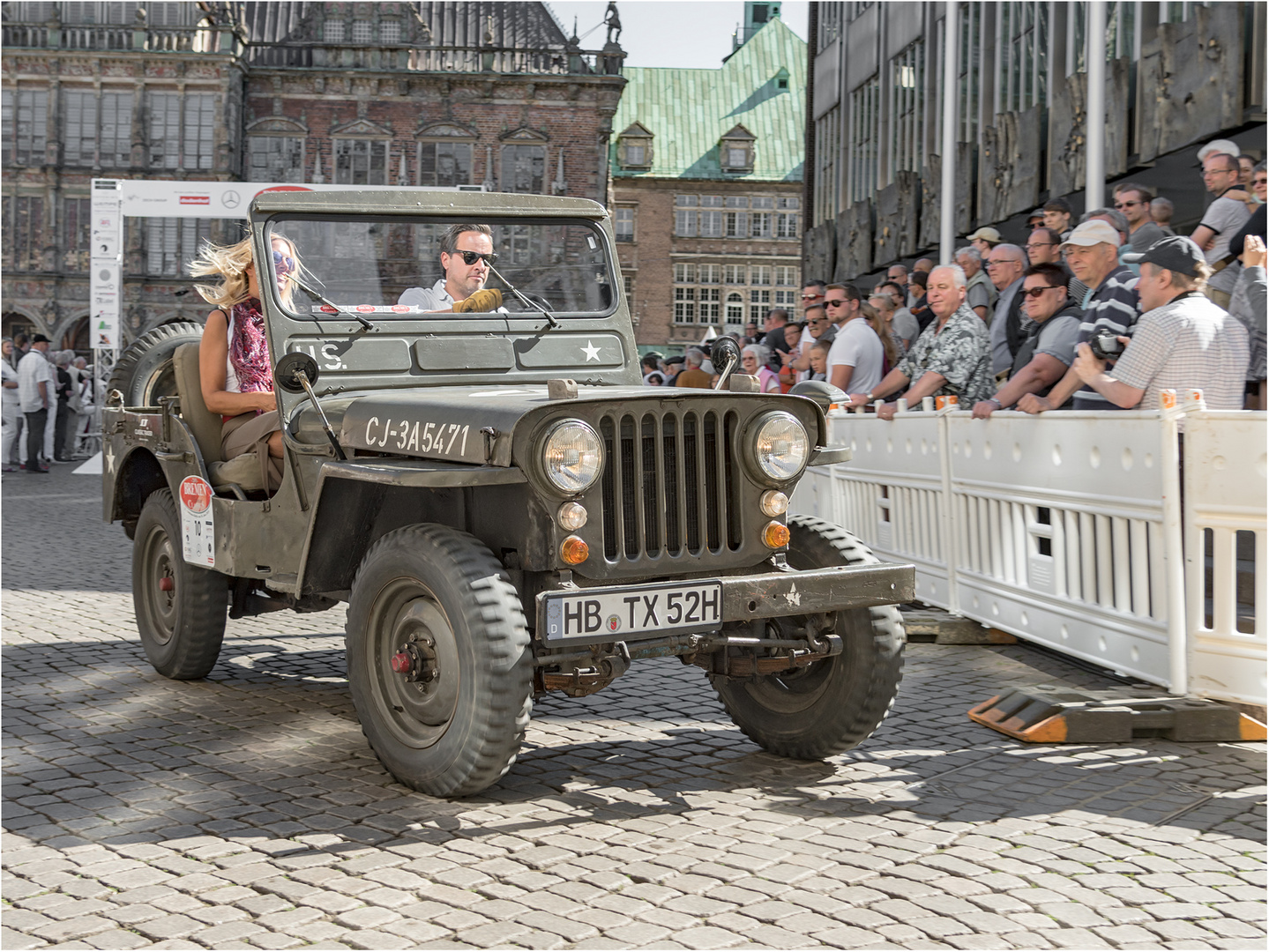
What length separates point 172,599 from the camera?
672cm

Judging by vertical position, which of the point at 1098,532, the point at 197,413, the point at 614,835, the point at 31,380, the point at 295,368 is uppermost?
the point at 31,380

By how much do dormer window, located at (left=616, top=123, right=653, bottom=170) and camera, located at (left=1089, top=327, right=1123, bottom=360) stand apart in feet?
208

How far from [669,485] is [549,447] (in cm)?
52

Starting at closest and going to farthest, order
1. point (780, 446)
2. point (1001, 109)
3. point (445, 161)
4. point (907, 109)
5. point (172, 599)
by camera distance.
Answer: point (780, 446), point (172, 599), point (1001, 109), point (907, 109), point (445, 161)

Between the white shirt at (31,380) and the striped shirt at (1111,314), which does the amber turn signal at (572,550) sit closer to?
the striped shirt at (1111,314)

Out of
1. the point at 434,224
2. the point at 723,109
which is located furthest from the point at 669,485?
the point at 723,109

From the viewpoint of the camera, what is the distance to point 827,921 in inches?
141

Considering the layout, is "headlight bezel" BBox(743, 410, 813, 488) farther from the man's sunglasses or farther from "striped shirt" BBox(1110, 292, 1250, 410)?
"striped shirt" BBox(1110, 292, 1250, 410)

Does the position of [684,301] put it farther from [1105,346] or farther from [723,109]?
[1105,346]

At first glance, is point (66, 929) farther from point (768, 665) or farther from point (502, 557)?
point (768, 665)

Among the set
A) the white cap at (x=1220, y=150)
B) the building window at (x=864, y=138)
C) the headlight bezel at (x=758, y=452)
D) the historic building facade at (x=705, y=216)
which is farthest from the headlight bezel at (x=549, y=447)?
the historic building facade at (x=705, y=216)

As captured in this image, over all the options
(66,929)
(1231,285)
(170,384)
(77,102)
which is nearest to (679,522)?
(66,929)

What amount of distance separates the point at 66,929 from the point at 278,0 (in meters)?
60.4

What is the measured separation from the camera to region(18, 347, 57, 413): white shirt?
22.2m
